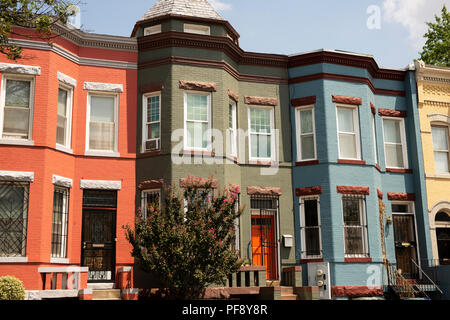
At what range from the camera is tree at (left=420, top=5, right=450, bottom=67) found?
89.5 ft

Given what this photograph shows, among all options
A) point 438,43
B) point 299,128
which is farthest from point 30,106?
point 438,43

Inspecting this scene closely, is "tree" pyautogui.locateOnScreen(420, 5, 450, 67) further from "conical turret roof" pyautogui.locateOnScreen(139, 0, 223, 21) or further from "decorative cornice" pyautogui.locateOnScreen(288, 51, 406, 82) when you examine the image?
"conical turret roof" pyautogui.locateOnScreen(139, 0, 223, 21)

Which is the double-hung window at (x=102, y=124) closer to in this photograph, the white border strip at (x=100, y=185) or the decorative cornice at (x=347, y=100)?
the white border strip at (x=100, y=185)

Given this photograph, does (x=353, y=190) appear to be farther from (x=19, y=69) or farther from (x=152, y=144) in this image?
(x=19, y=69)

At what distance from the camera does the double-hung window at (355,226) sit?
59.7 feet

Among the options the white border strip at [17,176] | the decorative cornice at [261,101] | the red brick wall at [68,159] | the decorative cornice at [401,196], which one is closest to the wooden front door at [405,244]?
the decorative cornice at [401,196]

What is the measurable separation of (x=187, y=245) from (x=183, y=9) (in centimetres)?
947

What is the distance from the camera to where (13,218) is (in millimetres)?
Answer: 14898

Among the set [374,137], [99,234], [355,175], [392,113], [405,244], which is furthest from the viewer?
[392,113]

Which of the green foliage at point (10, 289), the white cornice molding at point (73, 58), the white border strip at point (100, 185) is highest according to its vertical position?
the white cornice molding at point (73, 58)

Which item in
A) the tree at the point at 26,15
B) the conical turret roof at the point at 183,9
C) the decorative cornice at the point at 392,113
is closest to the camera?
the tree at the point at 26,15

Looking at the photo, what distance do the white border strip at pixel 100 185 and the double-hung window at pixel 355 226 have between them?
805 centimetres

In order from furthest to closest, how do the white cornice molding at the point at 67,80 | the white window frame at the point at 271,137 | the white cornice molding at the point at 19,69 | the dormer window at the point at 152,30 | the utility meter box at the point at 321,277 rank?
the white window frame at the point at 271,137, the dormer window at the point at 152,30, the utility meter box at the point at 321,277, the white cornice molding at the point at 67,80, the white cornice molding at the point at 19,69

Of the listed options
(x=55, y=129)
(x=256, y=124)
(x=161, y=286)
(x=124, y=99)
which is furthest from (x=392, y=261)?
(x=55, y=129)
